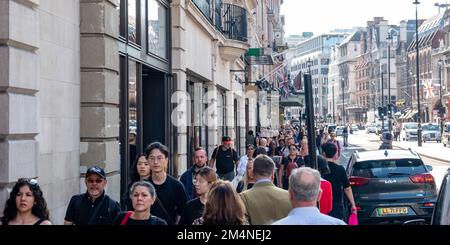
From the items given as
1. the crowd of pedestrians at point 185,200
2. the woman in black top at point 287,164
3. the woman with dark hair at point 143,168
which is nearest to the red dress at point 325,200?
the crowd of pedestrians at point 185,200

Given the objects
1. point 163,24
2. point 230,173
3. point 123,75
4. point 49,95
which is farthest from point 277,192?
point 163,24

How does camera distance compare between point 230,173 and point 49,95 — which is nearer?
point 49,95

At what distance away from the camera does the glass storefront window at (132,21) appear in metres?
11.7

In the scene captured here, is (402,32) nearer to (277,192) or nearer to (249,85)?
(249,85)

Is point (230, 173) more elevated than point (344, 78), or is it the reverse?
point (344, 78)

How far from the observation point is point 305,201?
14.0 feet

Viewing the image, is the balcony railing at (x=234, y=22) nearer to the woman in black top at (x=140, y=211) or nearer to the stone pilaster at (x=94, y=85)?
the stone pilaster at (x=94, y=85)

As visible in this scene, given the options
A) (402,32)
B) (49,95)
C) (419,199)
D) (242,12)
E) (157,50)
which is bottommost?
(419,199)

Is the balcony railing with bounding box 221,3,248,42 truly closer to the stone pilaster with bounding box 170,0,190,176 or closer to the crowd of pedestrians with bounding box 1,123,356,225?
the stone pilaster with bounding box 170,0,190,176

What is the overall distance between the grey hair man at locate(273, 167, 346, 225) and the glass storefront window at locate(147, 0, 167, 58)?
921 cm

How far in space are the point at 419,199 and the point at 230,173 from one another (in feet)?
13.0

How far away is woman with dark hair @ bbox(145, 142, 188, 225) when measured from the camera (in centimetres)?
664

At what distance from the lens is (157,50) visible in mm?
14148
